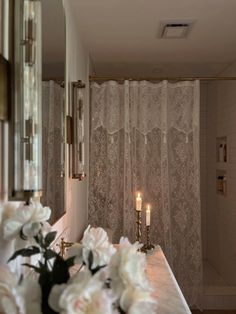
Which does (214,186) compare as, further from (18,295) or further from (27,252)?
(18,295)

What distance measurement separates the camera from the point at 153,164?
11.3 feet

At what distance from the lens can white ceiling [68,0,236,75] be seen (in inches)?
98.0

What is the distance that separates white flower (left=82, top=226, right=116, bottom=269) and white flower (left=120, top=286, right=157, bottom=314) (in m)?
0.08

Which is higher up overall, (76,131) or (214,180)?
(76,131)

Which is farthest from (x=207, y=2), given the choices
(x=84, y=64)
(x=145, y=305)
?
(x=145, y=305)

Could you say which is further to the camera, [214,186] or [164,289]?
[214,186]

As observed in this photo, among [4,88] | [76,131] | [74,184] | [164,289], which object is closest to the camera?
[4,88]

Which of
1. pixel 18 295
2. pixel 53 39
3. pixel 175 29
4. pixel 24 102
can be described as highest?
pixel 175 29

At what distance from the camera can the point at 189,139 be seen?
342 cm

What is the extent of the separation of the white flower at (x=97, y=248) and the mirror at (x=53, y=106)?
86cm

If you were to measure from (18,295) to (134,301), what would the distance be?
201 millimetres

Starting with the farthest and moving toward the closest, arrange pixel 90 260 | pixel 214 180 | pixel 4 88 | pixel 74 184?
pixel 214 180
pixel 74 184
pixel 4 88
pixel 90 260

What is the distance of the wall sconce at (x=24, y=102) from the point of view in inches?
44.0

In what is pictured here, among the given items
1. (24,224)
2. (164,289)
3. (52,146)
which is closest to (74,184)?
(52,146)
